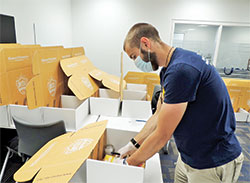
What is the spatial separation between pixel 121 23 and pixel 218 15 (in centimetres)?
204

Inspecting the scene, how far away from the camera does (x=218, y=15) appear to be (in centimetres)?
356

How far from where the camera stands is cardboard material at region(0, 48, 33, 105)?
4.65 ft

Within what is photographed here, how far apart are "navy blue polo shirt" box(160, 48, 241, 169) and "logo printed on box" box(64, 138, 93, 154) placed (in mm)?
462

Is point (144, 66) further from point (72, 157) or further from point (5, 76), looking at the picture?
point (5, 76)

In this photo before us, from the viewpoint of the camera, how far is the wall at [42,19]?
88.8 inches

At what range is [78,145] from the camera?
2.90 ft

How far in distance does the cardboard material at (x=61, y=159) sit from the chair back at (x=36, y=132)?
36 cm

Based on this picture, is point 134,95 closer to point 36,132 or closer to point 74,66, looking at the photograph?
point 74,66

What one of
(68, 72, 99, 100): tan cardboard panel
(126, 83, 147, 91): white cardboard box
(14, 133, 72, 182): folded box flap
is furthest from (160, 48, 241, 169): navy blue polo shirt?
(126, 83, 147, 91): white cardboard box

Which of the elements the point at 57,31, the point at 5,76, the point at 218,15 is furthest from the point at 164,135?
the point at 218,15

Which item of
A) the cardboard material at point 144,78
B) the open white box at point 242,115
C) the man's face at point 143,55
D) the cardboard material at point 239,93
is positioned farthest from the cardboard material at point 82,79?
the open white box at point 242,115

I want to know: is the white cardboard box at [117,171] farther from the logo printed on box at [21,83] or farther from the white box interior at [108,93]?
the logo printed on box at [21,83]

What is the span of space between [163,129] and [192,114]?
16 centimetres

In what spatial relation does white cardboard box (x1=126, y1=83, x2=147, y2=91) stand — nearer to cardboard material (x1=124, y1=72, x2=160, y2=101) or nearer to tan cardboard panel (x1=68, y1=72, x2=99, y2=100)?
tan cardboard panel (x1=68, y1=72, x2=99, y2=100)
